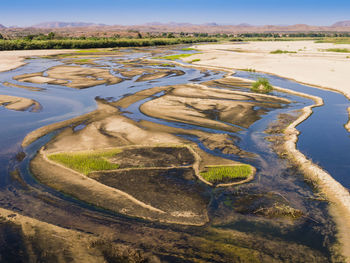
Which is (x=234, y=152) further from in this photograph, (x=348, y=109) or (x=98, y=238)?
(x=348, y=109)

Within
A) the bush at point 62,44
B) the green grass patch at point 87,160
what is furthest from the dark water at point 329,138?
the bush at point 62,44

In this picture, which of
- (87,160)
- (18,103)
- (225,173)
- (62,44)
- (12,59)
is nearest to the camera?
(225,173)

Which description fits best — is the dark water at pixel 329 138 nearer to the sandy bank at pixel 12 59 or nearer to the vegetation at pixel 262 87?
the vegetation at pixel 262 87

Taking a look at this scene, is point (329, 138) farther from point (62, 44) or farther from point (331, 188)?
point (62, 44)

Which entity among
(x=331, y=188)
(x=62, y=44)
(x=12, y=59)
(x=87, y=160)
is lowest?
(x=331, y=188)

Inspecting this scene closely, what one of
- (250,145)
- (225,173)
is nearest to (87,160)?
(225,173)

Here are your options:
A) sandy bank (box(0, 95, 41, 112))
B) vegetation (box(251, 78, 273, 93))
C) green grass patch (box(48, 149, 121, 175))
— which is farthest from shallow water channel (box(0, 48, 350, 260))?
green grass patch (box(48, 149, 121, 175))
